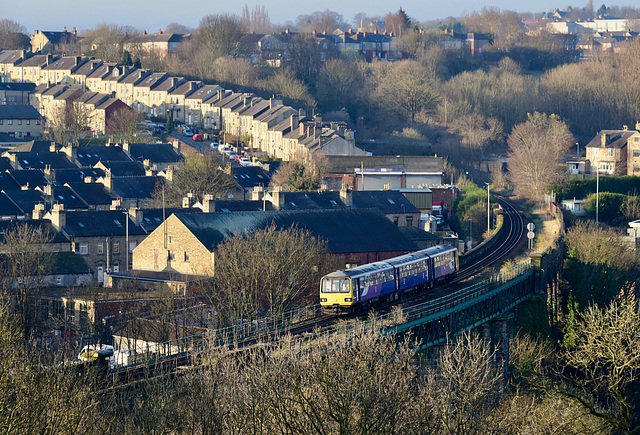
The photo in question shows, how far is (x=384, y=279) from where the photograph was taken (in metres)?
41.9

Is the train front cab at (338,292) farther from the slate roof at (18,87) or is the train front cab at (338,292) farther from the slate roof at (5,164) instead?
the slate roof at (18,87)

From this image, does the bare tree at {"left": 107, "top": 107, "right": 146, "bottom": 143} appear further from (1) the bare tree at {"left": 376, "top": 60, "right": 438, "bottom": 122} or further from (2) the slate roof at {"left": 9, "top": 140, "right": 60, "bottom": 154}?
(1) the bare tree at {"left": 376, "top": 60, "right": 438, "bottom": 122}

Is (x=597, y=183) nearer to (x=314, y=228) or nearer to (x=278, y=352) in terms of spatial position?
(x=314, y=228)

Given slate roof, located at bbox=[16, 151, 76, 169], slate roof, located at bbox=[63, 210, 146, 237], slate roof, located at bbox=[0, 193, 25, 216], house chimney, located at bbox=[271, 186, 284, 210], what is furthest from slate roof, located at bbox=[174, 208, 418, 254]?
slate roof, located at bbox=[16, 151, 76, 169]

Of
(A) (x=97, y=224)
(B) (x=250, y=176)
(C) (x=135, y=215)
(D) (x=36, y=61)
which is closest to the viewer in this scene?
(A) (x=97, y=224)

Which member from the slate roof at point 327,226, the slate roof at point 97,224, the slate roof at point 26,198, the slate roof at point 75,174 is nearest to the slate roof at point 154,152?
the slate roof at point 75,174

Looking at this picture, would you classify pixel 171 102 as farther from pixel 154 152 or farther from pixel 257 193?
pixel 257 193

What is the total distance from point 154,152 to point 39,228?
35314 mm

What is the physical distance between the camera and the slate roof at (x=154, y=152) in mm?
90562

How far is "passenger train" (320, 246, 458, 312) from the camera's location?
39.5m

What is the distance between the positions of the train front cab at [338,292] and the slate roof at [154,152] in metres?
51.7

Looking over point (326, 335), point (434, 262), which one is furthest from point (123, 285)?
point (326, 335)

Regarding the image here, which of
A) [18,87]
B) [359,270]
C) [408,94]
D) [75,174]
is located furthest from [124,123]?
[359,270]

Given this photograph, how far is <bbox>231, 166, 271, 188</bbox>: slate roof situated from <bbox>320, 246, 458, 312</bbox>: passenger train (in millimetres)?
32311
